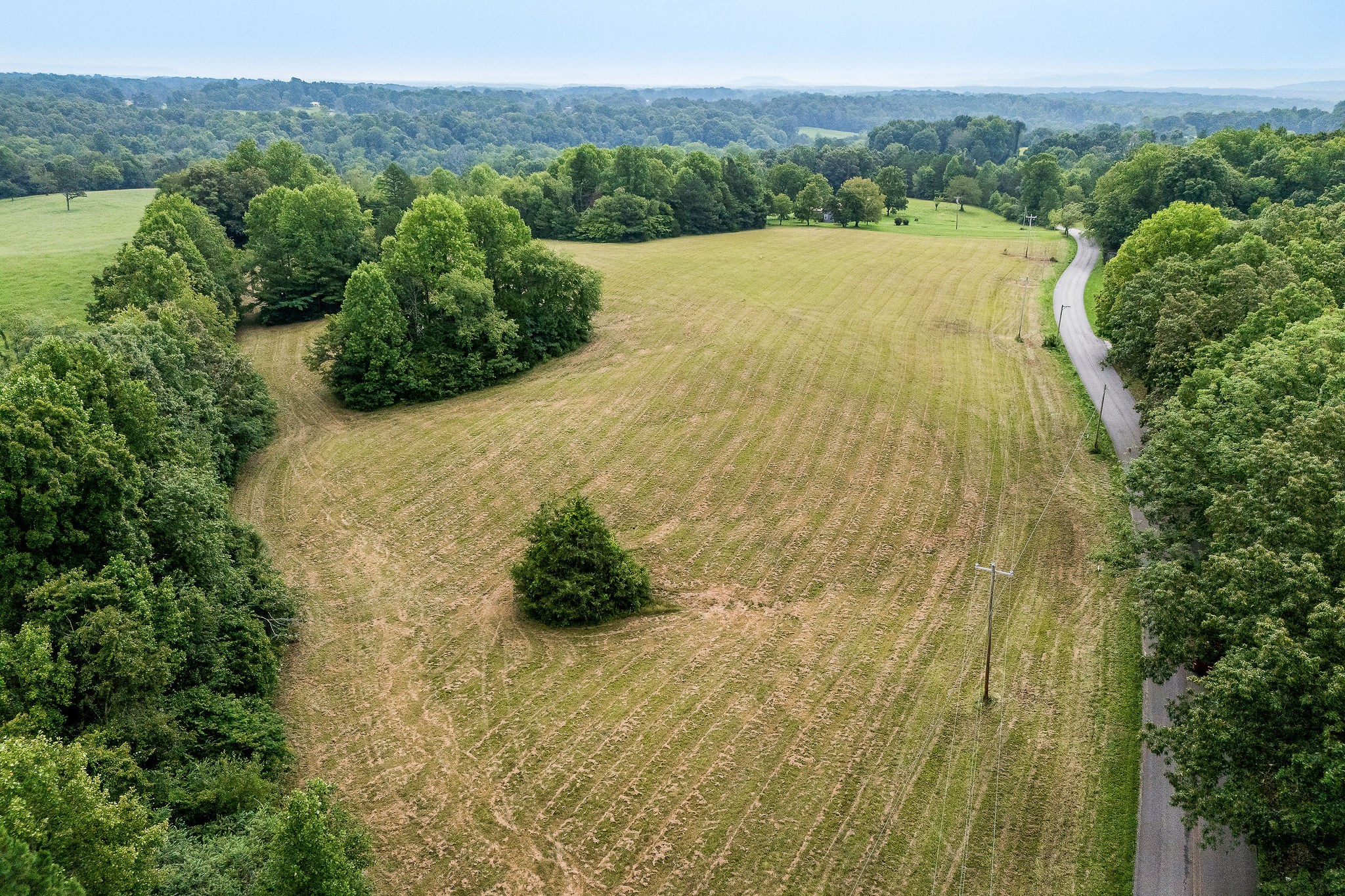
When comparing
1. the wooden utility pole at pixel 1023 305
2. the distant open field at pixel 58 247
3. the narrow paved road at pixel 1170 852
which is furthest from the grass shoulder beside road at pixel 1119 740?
the distant open field at pixel 58 247

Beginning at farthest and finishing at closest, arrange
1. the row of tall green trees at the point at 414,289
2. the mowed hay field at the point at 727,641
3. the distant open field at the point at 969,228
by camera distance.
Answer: the distant open field at the point at 969,228, the row of tall green trees at the point at 414,289, the mowed hay field at the point at 727,641

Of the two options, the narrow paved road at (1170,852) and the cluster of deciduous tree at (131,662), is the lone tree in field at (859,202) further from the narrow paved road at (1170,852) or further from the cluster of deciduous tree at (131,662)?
the cluster of deciduous tree at (131,662)

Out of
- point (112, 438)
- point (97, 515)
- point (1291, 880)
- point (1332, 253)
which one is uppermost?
point (1332, 253)

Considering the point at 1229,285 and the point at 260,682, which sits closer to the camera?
the point at 260,682

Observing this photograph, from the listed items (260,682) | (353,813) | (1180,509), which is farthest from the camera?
(1180,509)

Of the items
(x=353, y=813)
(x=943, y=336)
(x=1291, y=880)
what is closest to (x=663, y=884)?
(x=353, y=813)

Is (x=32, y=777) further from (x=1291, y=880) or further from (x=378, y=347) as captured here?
(x=378, y=347)
